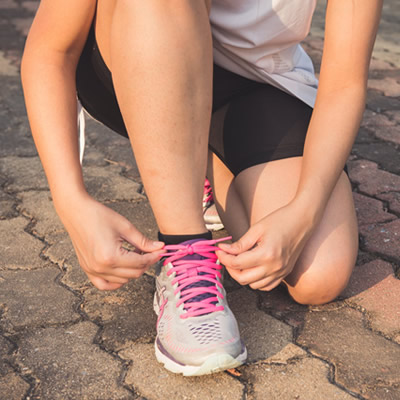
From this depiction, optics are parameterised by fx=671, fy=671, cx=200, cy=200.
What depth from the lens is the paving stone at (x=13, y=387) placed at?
127 cm

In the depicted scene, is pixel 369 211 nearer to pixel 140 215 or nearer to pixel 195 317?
pixel 140 215

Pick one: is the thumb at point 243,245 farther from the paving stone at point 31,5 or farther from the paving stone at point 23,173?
the paving stone at point 31,5

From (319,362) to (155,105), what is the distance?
618 mm

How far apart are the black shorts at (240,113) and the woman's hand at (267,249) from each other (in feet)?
0.94

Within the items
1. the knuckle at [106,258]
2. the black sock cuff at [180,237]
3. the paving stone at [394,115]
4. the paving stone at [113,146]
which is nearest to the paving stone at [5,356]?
the knuckle at [106,258]

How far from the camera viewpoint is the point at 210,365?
127 centimetres

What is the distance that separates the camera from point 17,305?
156 cm

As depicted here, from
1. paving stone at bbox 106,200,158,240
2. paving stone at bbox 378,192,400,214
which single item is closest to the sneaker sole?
paving stone at bbox 106,200,158,240

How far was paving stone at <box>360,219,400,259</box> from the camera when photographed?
5.98 ft

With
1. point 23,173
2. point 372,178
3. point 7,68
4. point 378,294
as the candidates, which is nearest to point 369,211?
point 372,178

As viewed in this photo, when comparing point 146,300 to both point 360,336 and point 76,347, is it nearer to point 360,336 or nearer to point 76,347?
point 76,347

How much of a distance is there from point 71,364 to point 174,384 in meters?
0.22

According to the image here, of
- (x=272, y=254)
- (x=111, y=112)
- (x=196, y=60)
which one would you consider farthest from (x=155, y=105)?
(x=111, y=112)

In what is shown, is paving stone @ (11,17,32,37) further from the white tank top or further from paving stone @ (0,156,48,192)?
the white tank top
